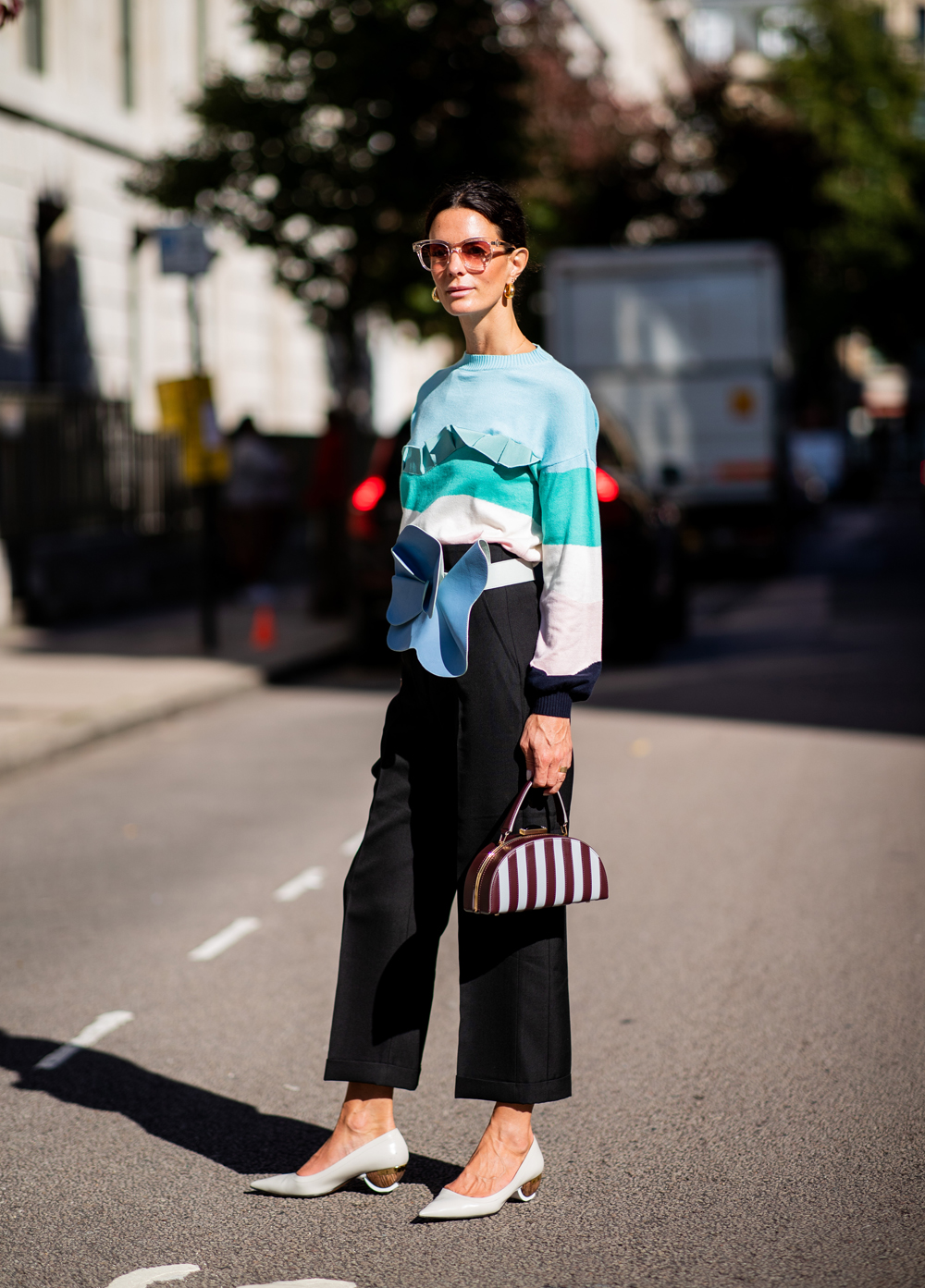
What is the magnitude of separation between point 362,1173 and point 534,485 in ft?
4.73

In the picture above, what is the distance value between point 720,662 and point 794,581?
8226 mm

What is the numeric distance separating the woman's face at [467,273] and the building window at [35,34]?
56.0 ft

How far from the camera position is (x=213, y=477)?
13.4 meters

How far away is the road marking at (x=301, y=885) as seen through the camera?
643 centimetres

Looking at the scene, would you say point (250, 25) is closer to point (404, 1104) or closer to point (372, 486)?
point (372, 486)

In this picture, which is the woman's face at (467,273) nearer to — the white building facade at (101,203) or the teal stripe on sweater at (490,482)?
the teal stripe on sweater at (490,482)

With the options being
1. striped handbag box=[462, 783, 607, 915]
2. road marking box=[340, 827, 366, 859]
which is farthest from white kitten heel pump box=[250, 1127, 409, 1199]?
road marking box=[340, 827, 366, 859]

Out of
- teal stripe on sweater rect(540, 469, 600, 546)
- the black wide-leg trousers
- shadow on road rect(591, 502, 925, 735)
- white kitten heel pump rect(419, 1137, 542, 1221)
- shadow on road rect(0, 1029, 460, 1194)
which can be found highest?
teal stripe on sweater rect(540, 469, 600, 546)

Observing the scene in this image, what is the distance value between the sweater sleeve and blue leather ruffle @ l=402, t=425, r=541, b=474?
5cm

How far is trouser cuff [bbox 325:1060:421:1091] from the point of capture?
361 centimetres

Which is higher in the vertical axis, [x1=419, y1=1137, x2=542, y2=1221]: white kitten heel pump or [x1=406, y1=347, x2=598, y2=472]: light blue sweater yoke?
[x1=406, y1=347, x2=598, y2=472]: light blue sweater yoke

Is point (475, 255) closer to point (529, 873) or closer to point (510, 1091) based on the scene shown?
point (529, 873)

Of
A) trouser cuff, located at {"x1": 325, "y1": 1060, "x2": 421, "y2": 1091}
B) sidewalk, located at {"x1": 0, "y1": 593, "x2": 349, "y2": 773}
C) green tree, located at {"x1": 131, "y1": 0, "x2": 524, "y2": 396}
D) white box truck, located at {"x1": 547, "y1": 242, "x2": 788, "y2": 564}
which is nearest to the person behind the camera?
trouser cuff, located at {"x1": 325, "y1": 1060, "x2": 421, "y2": 1091}

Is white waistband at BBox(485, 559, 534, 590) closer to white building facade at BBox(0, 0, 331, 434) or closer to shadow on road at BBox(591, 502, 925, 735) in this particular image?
shadow on road at BBox(591, 502, 925, 735)
